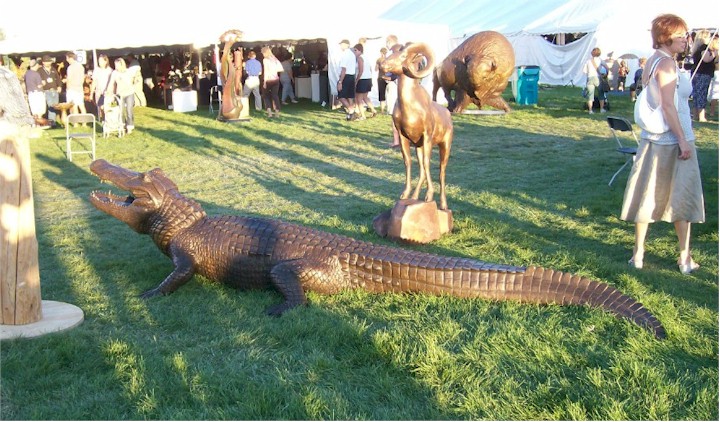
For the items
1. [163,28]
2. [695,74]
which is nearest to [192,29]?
[163,28]

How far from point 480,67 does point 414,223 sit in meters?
9.08

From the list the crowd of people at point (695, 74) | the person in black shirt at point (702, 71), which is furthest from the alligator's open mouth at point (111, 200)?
the person in black shirt at point (702, 71)

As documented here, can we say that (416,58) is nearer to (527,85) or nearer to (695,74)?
(695,74)

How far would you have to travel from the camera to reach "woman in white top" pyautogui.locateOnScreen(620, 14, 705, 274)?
468cm

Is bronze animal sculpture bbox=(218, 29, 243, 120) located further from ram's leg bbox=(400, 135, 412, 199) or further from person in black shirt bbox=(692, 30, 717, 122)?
ram's leg bbox=(400, 135, 412, 199)

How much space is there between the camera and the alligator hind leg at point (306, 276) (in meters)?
4.51

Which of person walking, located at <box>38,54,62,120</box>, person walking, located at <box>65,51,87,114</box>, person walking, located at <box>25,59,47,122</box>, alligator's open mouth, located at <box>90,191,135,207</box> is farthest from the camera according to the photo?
person walking, located at <box>38,54,62,120</box>

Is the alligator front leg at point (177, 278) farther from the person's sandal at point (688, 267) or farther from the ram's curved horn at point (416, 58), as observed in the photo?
the person's sandal at point (688, 267)

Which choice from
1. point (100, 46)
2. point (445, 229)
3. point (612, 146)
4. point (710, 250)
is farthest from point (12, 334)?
point (100, 46)

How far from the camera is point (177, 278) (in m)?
4.78

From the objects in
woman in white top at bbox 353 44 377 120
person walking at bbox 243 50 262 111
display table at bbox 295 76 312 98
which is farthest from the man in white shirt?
display table at bbox 295 76 312 98

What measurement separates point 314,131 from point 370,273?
10010 mm

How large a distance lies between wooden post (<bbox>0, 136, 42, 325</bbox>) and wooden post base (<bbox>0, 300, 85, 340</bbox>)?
58 millimetres

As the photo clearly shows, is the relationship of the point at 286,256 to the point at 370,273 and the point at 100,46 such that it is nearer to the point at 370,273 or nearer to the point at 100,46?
the point at 370,273
